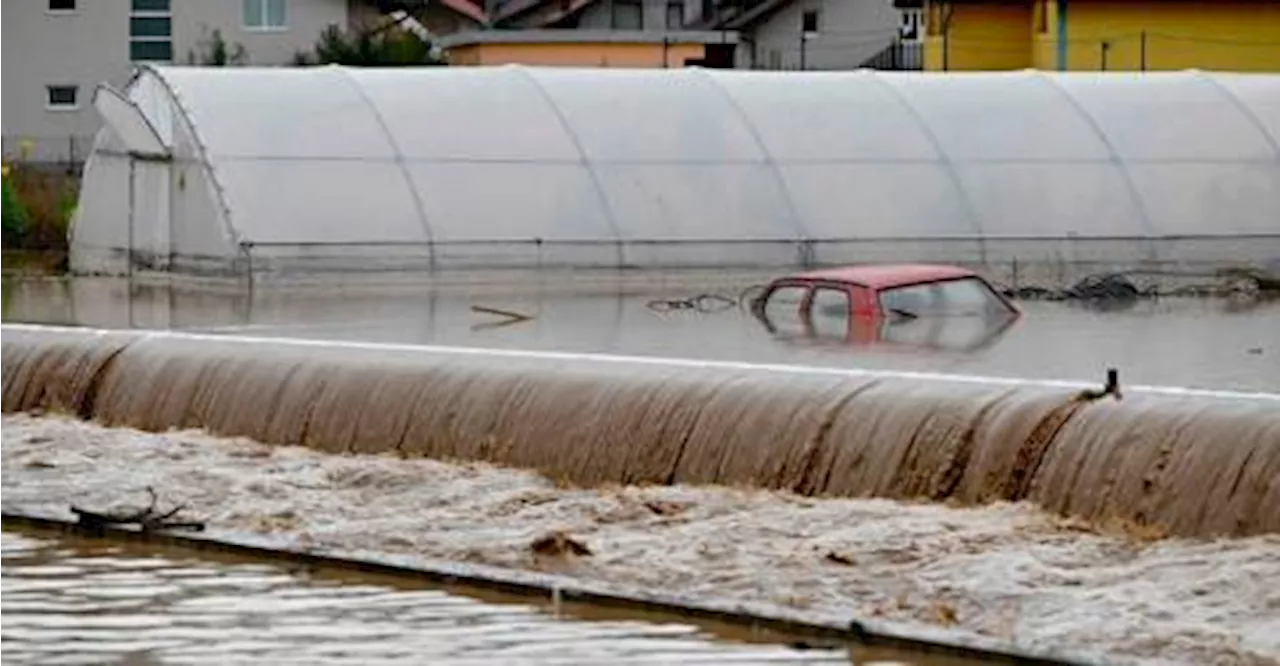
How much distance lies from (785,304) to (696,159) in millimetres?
5631

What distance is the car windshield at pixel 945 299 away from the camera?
101 feet

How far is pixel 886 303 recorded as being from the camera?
30781 mm

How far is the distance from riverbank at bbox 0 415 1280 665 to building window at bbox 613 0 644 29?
6008 centimetres

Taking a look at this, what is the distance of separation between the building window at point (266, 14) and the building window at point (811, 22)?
480 inches

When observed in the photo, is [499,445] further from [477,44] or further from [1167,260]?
[477,44]

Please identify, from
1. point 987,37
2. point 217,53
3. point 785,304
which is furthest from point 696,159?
point 217,53

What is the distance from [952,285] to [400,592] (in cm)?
1653

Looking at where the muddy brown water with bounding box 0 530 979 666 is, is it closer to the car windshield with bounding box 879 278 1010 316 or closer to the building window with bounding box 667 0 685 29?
the car windshield with bounding box 879 278 1010 316

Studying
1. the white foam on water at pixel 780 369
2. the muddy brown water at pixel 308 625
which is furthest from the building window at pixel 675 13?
the muddy brown water at pixel 308 625

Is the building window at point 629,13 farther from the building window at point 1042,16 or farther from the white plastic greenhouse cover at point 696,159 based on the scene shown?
the white plastic greenhouse cover at point 696,159

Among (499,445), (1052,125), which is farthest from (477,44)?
(499,445)

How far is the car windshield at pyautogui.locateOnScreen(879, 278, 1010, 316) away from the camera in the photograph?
30922 millimetres

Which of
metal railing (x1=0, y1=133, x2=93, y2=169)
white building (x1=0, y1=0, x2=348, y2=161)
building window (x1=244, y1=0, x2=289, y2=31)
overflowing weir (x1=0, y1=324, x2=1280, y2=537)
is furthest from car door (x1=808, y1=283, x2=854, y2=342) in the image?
building window (x1=244, y1=0, x2=289, y2=31)

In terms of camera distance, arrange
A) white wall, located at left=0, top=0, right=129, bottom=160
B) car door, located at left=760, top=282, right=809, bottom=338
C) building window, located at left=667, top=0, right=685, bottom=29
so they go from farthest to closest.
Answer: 1. building window, located at left=667, top=0, right=685, bottom=29
2. white wall, located at left=0, top=0, right=129, bottom=160
3. car door, located at left=760, top=282, right=809, bottom=338
